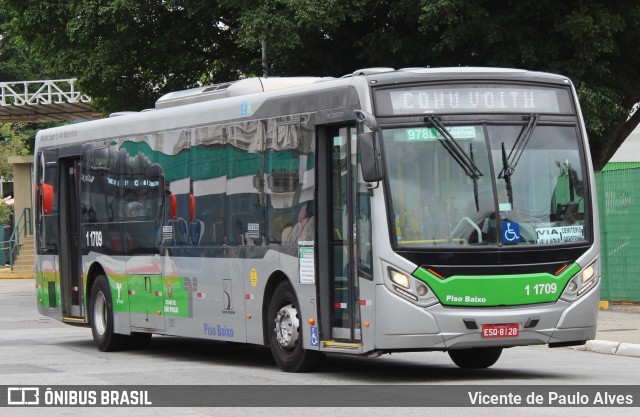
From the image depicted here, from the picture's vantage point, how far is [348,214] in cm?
1330

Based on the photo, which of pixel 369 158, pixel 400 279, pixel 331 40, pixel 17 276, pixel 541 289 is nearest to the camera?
pixel 369 158

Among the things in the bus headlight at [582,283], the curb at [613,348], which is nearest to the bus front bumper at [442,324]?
the bus headlight at [582,283]

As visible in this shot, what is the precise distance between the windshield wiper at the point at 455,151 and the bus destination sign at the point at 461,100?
0.48 ft

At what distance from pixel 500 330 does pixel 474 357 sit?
2.09 metres

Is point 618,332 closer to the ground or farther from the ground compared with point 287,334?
closer to the ground

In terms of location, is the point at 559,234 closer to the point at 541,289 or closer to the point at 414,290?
the point at 541,289

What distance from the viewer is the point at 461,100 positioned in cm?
1316

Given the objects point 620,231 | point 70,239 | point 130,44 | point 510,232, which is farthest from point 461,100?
point 130,44

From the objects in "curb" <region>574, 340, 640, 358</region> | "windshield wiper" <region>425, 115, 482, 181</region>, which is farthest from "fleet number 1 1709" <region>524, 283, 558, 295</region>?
"curb" <region>574, 340, 640, 358</region>

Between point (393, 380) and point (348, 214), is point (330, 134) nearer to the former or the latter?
point (348, 214)

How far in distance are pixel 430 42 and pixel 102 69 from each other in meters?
8.55

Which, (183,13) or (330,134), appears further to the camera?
(183,13)

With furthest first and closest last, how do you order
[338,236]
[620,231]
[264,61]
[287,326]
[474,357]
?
[264,61] → [620,231] → [474,357] → [287,326] → [338,236]

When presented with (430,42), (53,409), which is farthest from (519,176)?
(430,42)
